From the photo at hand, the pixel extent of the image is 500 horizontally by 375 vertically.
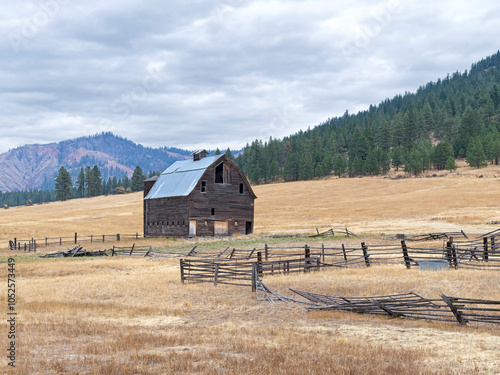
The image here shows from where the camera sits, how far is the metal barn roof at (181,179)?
55.6 meters

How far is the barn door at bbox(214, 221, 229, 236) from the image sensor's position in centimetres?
5606

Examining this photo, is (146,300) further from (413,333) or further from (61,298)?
(413,333)

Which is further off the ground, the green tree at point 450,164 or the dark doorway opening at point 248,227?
the green tree at point 450,164

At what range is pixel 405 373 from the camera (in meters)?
9.52

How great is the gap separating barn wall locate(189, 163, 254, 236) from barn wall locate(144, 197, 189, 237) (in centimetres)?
131

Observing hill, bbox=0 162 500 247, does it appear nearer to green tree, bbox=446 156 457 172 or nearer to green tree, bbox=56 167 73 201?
green tree, bbox=446 156 457 172

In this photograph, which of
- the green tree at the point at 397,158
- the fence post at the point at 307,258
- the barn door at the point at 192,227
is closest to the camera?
the fence post at the point at 307,258

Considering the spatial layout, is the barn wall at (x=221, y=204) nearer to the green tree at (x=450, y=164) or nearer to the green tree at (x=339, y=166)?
the green tree at (x=450, y=164)

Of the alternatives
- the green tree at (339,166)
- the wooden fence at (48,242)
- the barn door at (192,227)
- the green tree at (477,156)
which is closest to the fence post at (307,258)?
the barn door at (192,227)

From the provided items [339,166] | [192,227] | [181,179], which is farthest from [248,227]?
[339,166]

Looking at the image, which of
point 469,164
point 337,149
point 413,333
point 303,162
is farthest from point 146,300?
point 337,149

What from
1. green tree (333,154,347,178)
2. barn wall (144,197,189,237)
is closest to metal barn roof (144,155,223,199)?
barn wall (144,197,189,237)

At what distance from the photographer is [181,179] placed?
58.5 metres

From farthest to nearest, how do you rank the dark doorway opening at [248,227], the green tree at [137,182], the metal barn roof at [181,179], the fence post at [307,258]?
1. the green tree at [137,182]
2. the dark doorway opening at [248,227]
3. the metal barn roof at [181,179]
4. the fence post at [307,258]
